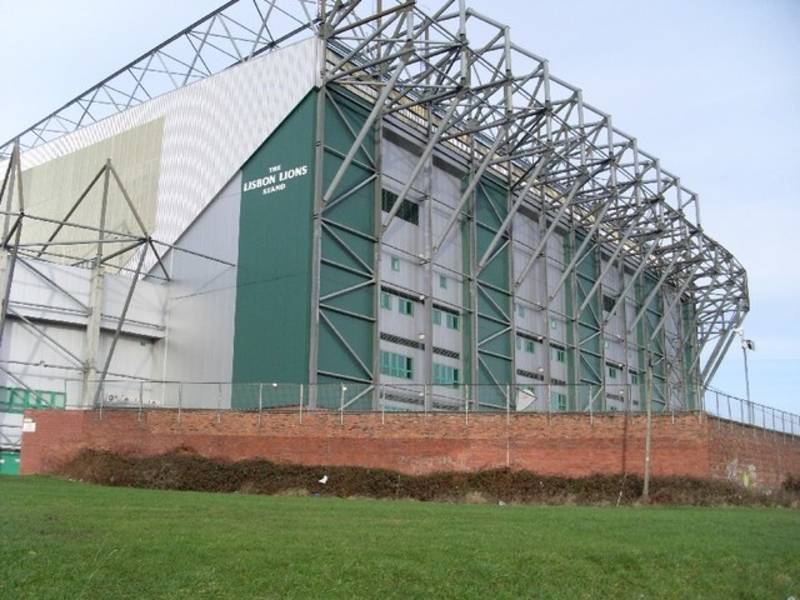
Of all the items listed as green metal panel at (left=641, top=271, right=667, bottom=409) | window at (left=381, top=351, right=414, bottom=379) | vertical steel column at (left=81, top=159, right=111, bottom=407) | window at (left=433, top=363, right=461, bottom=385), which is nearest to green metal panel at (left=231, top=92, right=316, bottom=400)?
window at (left=381, top=351, right=414, bottom=379)

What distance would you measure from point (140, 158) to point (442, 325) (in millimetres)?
21687

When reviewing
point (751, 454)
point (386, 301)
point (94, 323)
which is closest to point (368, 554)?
point (751, 454)

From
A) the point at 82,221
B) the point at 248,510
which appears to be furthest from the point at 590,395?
the point at 82,221

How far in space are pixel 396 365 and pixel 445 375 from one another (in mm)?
4839

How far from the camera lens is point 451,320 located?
53.2m

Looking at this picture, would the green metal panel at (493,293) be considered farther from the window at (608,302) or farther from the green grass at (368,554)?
the green grass at (368,554)

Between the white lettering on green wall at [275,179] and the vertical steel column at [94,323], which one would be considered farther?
the vertical steel column at [94,323]

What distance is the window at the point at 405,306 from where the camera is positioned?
1937 inches

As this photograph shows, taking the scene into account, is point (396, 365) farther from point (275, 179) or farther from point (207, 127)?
point (207, 127)

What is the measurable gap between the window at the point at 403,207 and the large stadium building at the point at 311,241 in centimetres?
12

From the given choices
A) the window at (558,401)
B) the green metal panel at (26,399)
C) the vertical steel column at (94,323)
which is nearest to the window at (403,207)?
the vertical steel column at (94,323)

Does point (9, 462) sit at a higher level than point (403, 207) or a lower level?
lower

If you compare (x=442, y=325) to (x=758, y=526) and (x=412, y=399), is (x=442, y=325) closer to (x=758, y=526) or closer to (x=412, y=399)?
(x=412, y=399)

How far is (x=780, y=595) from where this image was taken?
1553 centimetres
